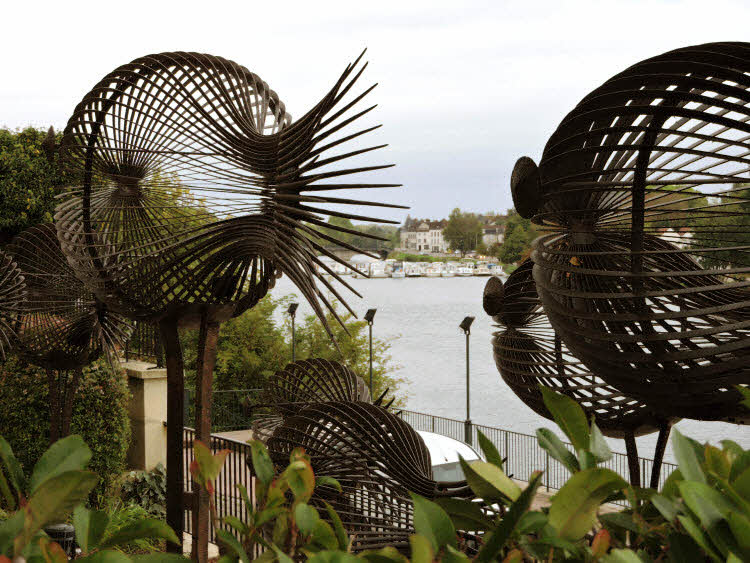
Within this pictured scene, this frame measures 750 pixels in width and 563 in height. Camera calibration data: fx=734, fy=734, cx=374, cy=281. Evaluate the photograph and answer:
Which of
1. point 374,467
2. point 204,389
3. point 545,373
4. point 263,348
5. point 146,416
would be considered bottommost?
point 263,348

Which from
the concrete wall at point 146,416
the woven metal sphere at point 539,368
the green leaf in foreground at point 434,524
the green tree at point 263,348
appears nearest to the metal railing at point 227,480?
the concrete wall at point 146,416

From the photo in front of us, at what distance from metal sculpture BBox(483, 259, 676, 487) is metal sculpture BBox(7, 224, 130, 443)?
449cm

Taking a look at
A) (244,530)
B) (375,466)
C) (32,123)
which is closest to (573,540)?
(244,530)

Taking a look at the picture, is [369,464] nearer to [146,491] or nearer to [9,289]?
[9,289]

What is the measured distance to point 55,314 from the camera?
682 cm

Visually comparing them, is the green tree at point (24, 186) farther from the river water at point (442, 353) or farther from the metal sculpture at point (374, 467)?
the river water at point (442, 353)

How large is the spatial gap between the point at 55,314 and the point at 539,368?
5.40 meters

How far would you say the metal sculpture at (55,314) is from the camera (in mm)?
6637

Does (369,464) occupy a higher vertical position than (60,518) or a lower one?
lower

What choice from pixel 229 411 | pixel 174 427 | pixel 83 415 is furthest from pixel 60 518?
pixel 229 411

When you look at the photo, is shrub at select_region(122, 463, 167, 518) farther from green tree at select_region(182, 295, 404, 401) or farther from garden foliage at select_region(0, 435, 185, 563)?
green tree at select_region(182, 295, 404, 401)

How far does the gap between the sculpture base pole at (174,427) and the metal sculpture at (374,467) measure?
56.6 inches

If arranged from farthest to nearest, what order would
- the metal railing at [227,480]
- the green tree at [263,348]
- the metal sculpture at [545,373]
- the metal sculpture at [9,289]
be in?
the green tree at [263,348]
the metal railing at [227,480]
the metal sculpture at [9,289]
the metal sculpture at [545,373]

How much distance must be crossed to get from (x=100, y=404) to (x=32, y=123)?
8014 millimetres
